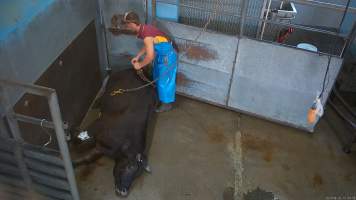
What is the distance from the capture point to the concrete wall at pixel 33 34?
346cm

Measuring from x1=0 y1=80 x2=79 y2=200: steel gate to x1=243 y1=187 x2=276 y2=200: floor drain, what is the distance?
82.3 inches

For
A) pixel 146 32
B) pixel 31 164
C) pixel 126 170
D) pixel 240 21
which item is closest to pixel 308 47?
pixel 240 21

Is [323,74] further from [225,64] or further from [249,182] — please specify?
[249,182]

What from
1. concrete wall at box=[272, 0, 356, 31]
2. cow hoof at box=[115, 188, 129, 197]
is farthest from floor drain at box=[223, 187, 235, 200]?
concrete wall at box=[272, 0, 356, 31]

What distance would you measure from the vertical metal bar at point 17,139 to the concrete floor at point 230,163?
109 cm

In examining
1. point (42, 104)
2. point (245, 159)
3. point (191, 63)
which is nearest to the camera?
point (42, 104)

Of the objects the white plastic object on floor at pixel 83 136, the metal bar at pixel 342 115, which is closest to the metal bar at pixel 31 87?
the white plastic object on floor at pixel 83 136

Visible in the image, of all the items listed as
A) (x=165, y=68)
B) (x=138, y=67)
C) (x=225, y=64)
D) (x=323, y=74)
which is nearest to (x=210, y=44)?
(x=225, y=64)

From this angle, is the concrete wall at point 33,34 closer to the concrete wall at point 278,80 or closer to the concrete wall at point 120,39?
the concrete wall at point 120,39

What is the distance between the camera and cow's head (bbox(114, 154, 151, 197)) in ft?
14.3

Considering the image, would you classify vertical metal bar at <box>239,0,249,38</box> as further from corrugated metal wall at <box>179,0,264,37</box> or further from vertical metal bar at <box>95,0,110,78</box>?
vertical metal bar at <box>95,0,110,78</box>

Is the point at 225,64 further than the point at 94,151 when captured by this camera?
Yes

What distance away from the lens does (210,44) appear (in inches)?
202

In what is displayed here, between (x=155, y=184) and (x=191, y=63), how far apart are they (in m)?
1.91
